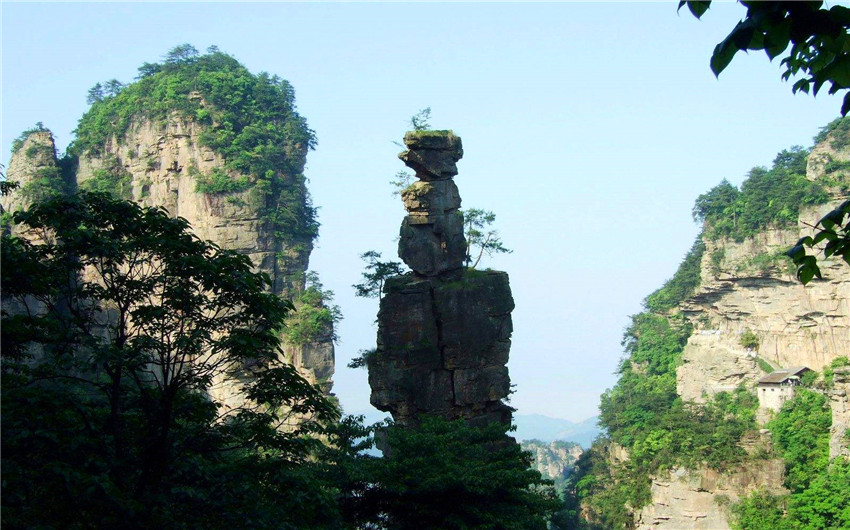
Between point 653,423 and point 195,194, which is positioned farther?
point 195,194

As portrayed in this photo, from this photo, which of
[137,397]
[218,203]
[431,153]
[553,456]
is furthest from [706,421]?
[553,456]

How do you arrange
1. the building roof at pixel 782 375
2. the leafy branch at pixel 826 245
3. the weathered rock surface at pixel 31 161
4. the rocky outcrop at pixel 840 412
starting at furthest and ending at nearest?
the weathered rock surface at pixel 31 161 < the building roof at pixel 782 375 < the rocky outcrop at pixel 840 412 < the leafy branch at pixel 826 245

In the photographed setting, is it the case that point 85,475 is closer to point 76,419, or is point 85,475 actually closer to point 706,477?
point 76,419

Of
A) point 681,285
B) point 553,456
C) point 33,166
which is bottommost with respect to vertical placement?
point 553,456

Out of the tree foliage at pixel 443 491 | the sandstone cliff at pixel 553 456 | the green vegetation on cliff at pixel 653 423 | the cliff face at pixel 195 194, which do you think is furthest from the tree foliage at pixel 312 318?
the sandstone cliff at pixel 553 456

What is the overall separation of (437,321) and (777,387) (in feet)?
82.9

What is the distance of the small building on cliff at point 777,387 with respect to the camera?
163 ft

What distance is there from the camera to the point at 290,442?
12.9 m

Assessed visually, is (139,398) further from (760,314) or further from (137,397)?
(760,314)

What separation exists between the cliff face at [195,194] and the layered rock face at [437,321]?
17.3m

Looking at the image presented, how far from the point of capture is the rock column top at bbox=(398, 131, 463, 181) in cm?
3169

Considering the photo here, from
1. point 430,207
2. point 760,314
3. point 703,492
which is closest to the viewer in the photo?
point 430,207

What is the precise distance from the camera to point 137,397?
13.3m

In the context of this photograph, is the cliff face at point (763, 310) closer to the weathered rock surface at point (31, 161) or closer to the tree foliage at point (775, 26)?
the weathered rock surface at point (31, 161)
